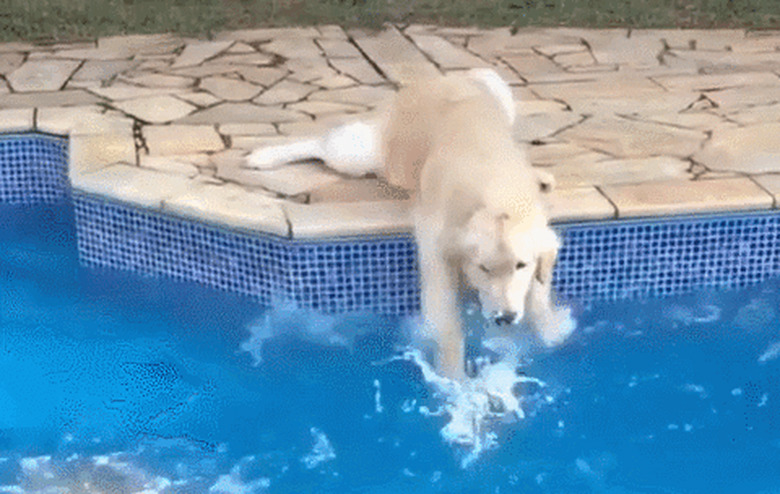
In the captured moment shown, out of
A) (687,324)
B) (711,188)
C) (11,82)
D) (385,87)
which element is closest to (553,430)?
(687,324)

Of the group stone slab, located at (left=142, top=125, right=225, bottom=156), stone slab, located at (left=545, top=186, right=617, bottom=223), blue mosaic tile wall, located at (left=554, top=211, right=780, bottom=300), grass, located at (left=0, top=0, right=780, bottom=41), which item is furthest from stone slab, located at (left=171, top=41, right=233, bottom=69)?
blue mosaic tile wall, located at (left=554, top=211, right=780, bottom=300)

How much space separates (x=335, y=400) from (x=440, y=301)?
69 cm

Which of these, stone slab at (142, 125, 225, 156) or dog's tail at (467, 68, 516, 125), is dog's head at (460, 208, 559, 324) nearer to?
dog's tail at (467, 68, 516, 125)

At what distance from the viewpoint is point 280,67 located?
6965mm

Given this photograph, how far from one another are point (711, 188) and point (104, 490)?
2871 millimetres

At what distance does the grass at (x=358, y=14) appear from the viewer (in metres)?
7.82

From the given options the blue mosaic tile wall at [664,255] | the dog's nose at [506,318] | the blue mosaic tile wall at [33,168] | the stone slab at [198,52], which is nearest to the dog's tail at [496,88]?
the blue mosaic tile wall at [664,255]

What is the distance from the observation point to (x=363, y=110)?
6.07 metres

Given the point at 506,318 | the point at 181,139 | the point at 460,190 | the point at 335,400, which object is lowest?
the point at 335,400

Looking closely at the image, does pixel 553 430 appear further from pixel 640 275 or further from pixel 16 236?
pixel 16 236

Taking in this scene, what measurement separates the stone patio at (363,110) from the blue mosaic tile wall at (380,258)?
93 mm

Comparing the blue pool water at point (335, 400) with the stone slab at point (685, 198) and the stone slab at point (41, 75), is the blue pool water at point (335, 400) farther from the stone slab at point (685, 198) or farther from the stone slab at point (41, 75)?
the stone slab at point (41, 75)

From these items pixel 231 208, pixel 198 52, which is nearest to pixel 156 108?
pixel 198 52

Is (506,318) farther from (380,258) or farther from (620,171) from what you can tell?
(620,171)
